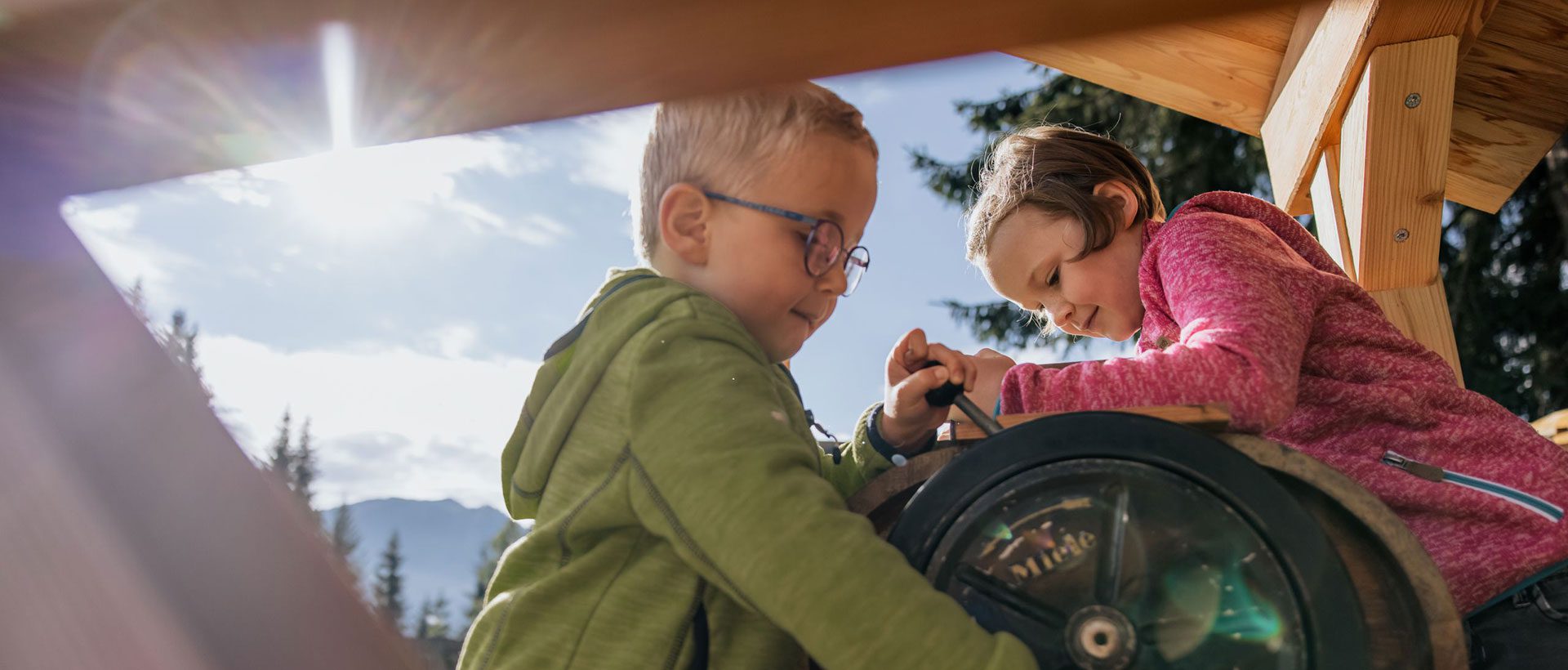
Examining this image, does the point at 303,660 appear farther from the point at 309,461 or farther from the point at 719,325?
the point at 309,461

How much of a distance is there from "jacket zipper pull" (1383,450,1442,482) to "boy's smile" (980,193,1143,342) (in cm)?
59

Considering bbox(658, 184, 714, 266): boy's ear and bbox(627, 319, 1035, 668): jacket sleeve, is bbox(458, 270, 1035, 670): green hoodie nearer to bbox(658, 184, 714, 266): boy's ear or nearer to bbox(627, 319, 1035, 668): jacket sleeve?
bbox(627, 319, 1035, 668): jacket sleeve

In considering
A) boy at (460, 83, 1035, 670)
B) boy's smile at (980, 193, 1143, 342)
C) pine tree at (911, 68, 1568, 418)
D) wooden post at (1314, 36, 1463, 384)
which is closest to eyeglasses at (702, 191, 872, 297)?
boy at (460, 83, 1035, 670)

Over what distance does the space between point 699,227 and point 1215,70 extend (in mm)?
2488

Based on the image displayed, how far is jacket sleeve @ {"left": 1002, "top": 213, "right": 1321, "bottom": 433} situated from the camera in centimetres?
151

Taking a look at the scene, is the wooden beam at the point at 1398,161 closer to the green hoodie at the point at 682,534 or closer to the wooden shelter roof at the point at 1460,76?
the wooden shelter roof at the point at 1460,76

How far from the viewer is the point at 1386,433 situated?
5.75 feet

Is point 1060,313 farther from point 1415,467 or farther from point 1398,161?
point 1398,161

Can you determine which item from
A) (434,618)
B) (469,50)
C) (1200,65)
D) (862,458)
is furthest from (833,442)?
(434,618)

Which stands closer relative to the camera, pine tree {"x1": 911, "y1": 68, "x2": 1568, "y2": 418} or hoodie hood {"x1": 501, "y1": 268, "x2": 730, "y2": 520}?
hoodie hood {"x1": 501, "y1": 268, "x2": 730, "y2": 520}

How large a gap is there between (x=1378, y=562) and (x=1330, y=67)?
2.08 m

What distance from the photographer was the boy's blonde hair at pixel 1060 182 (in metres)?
2.16

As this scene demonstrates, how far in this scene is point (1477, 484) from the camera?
1646mm

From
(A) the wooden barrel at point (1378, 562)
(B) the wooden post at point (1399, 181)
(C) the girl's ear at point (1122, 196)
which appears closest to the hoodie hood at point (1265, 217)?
(C) the girl's ear at point (1122, 196)
